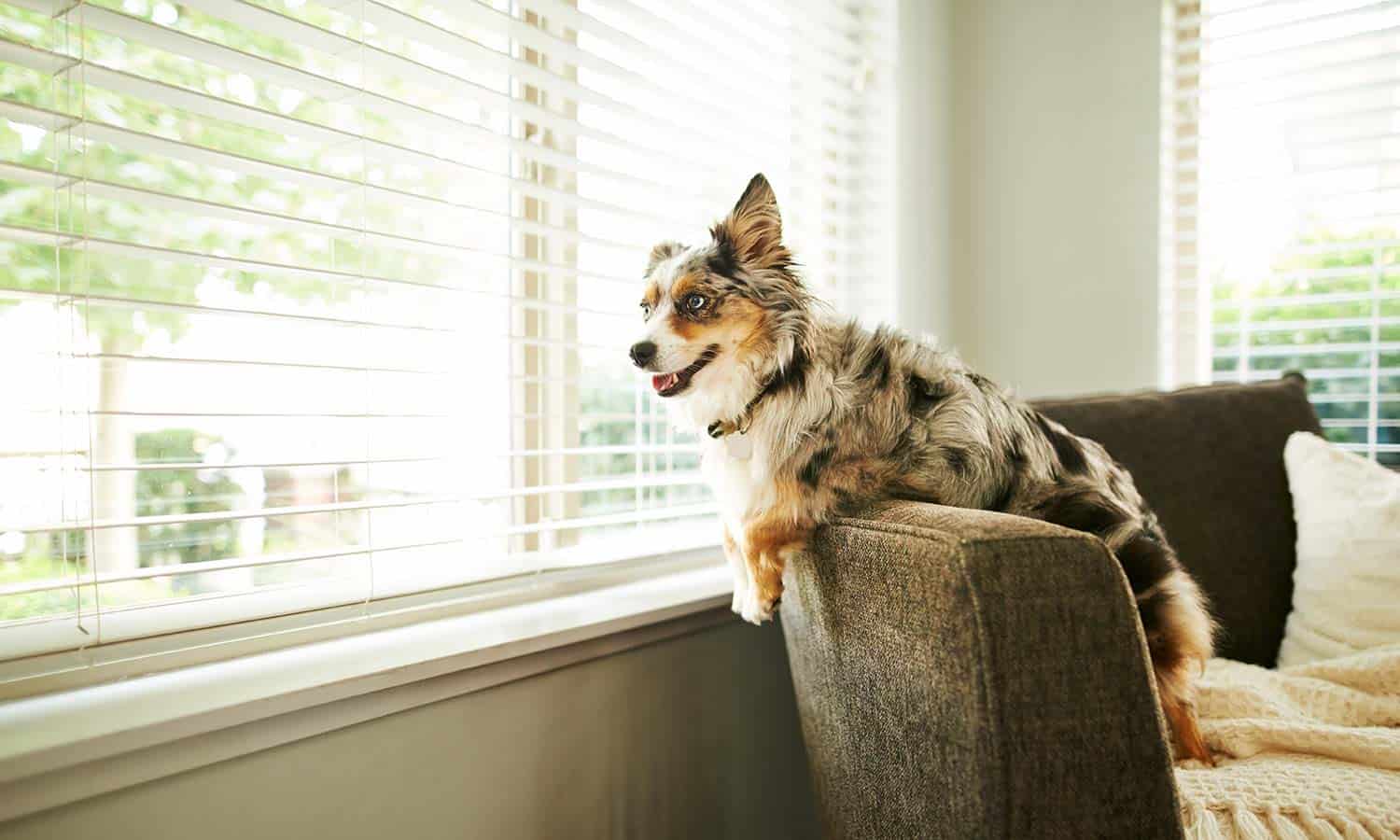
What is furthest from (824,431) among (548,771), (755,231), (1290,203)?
(1290,203)

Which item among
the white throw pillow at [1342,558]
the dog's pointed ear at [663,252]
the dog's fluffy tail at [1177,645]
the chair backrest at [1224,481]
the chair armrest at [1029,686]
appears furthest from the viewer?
the chair backrest at [1224,481]

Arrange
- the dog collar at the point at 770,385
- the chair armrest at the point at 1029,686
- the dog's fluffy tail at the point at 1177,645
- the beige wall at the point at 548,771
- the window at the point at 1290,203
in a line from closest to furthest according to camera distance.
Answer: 1. the chair armrest at the point at 1029,686
2. the beige wall at the point at 548,771
3. the dog's fluffy tail at the point at 1177,645
4. the dog collar at the point at 770,385
5. the window at the point at 1290,203

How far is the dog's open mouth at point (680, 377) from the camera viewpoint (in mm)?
1278

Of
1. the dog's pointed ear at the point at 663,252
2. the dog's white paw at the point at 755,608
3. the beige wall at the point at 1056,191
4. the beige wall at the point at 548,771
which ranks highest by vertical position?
the beige wall at the point at 1056,191

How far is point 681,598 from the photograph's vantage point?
156 centimetres

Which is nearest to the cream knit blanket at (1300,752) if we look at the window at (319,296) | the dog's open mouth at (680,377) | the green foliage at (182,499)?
the dog's open mouth at (680,377)

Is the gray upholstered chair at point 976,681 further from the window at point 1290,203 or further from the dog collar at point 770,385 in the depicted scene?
the window at point 1290,203

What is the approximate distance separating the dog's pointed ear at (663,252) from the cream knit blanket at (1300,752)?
1069 mm

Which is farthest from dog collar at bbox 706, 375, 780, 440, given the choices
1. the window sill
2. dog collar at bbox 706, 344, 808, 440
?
the window sill

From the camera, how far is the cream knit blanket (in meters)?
1.01

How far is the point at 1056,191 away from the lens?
259 centimetres

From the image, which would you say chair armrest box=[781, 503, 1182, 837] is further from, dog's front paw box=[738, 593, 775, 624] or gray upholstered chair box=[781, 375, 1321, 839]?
dog's front paw box=[738, 593, 775, 624]

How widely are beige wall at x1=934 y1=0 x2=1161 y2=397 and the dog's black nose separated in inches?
69.9

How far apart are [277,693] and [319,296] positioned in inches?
26.9
